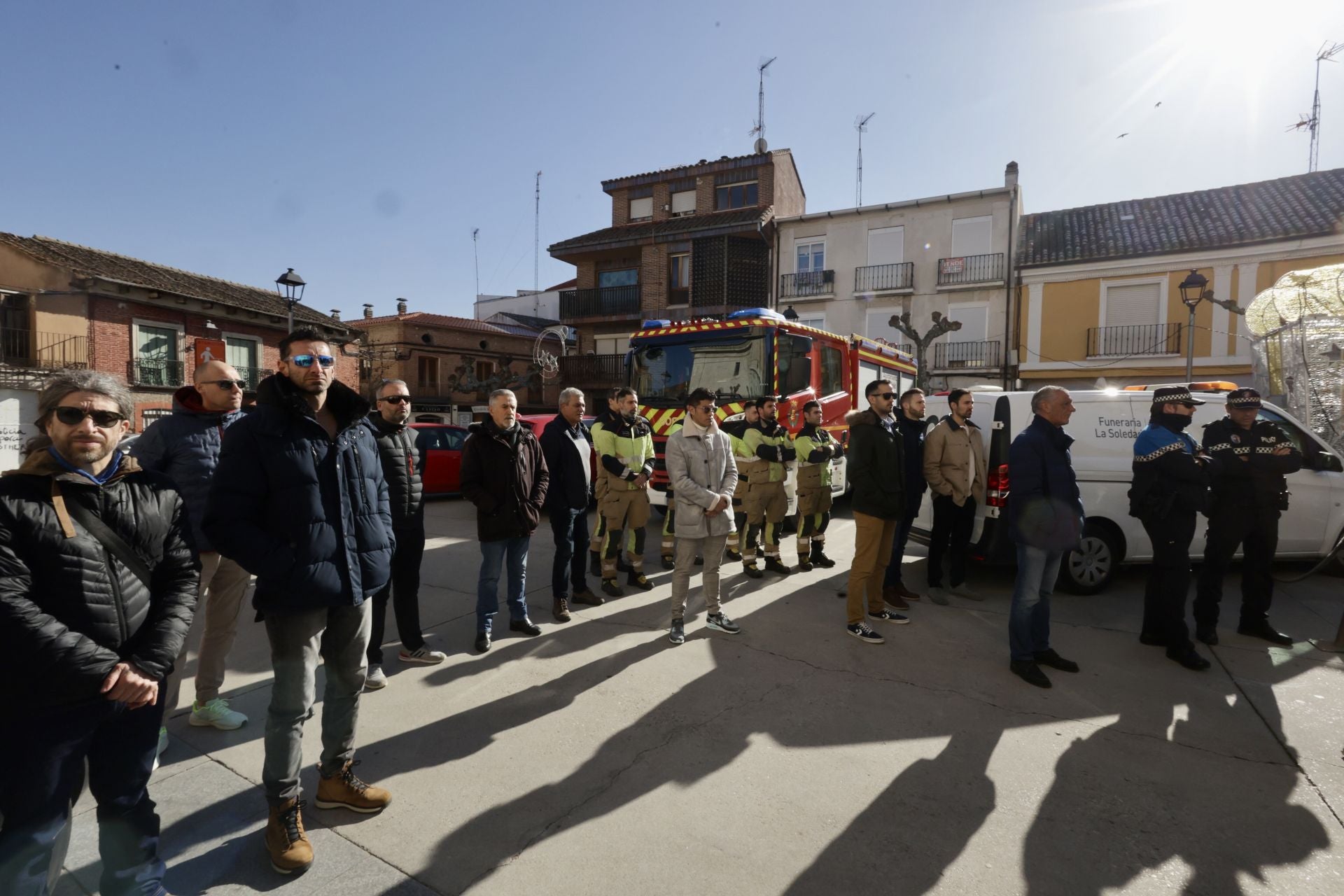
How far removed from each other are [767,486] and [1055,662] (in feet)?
10.0

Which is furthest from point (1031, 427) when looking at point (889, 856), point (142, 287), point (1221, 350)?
point (142, 287)

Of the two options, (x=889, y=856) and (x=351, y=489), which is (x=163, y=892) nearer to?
(x=351, y=489)

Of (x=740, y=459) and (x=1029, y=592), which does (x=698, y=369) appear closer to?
(x=740, y=459)

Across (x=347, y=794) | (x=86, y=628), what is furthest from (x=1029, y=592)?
(x=86, y=628)

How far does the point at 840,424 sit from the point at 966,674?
5.41 meters

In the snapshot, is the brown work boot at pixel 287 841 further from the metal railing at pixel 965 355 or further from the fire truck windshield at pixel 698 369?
the metal railing at pixel 965 355

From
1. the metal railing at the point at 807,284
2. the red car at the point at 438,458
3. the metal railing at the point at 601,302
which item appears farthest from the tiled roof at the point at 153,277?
the metal railing at the point at 807,284

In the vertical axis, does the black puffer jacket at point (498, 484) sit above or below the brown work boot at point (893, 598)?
above

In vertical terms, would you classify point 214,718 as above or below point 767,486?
below

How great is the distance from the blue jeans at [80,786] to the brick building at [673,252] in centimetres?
2129

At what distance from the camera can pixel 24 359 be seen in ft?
60.7

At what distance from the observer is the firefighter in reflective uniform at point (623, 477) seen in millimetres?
5914

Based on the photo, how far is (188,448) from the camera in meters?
3.28

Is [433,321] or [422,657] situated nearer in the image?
[422,657]
